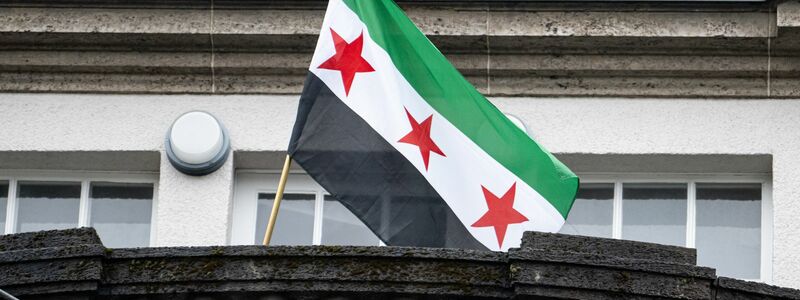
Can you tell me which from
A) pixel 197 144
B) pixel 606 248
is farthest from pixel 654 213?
pixel 606 248

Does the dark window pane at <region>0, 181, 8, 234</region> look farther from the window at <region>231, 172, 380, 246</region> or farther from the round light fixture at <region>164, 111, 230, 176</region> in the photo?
the window at <region>231, 172, 380, 246</region>

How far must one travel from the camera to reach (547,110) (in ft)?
84.3

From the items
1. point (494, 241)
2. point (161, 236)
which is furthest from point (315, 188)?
point (494, 241)

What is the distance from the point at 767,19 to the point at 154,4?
4306mm

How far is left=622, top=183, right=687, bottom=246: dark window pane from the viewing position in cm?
2566

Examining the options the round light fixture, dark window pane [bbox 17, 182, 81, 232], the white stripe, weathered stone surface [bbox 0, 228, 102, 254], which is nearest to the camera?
weathered stone surface [bbox 0, 228, 102, 254]

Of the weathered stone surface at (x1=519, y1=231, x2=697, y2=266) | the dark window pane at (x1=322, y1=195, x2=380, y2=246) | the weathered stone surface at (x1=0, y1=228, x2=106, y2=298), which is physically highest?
the dark window pane at (x1=322, y1=195, x2=380, y2=246)

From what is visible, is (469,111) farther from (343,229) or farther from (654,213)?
(654,213)

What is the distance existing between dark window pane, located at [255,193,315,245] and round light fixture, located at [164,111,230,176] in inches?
20.3

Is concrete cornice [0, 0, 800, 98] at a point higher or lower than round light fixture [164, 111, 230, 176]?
higher

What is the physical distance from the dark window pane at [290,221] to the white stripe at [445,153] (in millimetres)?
2320

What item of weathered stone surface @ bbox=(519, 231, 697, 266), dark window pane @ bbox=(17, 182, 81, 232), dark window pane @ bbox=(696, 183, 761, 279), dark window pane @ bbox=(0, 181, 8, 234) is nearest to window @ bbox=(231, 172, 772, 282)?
dark window pane @ bbox=(696, 183, 761, 279)

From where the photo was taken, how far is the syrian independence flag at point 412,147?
909 inches

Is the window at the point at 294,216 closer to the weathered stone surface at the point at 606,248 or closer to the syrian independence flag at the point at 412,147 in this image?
the syrian independence flag at the point at 412,147
